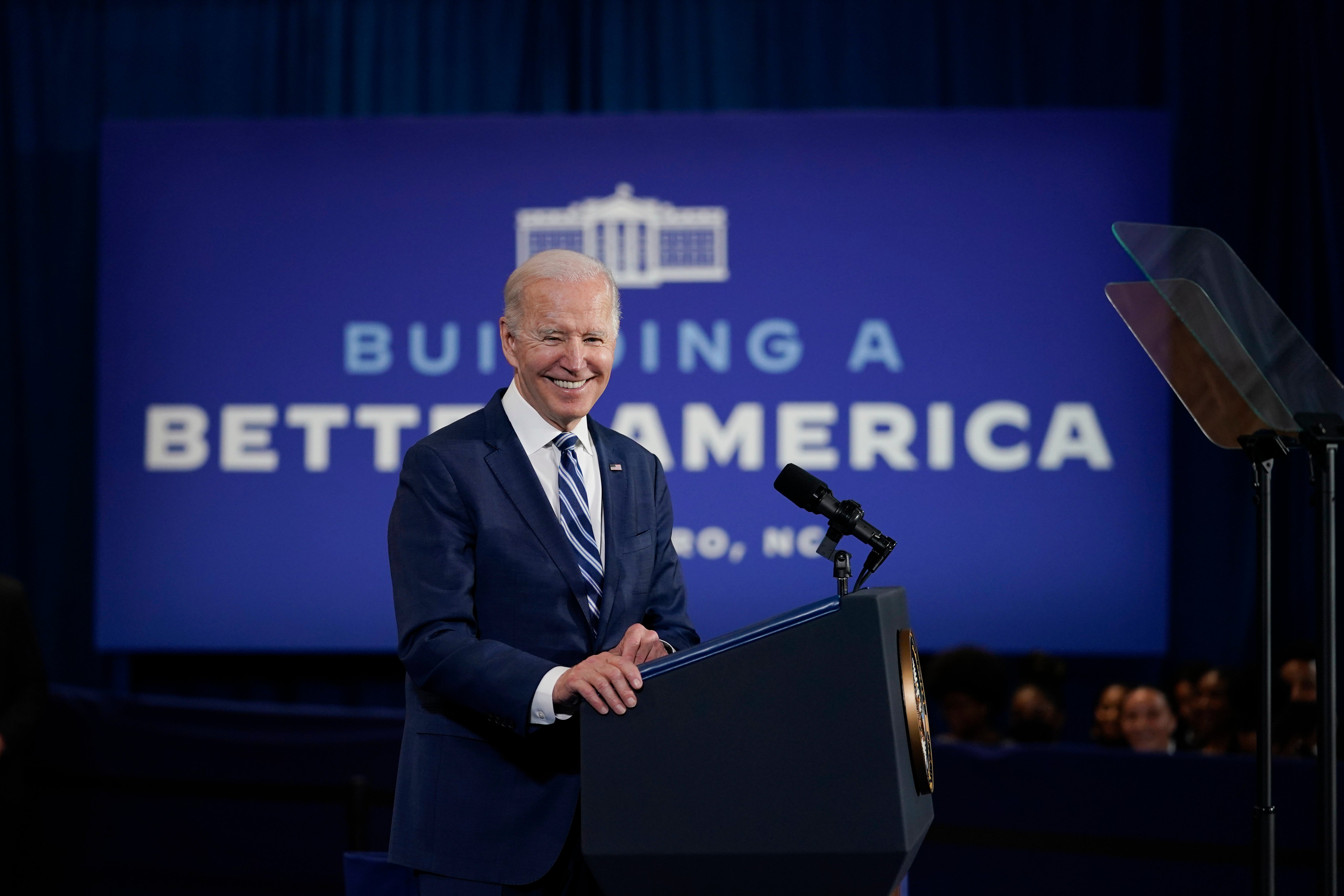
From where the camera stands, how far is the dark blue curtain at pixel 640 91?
5309 mm

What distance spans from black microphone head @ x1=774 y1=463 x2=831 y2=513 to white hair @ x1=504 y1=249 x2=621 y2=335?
332 mm

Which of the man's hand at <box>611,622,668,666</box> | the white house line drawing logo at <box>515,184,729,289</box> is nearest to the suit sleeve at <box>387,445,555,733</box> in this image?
the man's hand at <box>611,622,668,666</box>

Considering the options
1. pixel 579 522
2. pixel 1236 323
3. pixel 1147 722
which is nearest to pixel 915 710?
pixel 579 522

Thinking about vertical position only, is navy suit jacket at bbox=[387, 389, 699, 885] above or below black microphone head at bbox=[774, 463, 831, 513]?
below

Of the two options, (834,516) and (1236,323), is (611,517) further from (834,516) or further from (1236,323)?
(1236,323)

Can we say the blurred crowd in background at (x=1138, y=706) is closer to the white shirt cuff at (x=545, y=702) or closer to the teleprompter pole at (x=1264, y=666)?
the teleprompter pole at (x=1264, y=666)

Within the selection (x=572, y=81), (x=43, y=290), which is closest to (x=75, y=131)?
(x=43, y=290)

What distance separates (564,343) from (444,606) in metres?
0.38

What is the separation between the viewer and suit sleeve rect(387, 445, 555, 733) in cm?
152

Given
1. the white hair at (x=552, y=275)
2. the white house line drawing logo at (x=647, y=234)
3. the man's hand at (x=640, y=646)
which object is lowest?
the man's hand at (x=640, y=646)

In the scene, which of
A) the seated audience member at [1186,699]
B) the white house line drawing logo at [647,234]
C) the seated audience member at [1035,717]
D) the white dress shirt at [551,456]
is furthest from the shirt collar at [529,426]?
the seated audience member at [1186,699]

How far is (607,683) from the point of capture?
1423 millimetres

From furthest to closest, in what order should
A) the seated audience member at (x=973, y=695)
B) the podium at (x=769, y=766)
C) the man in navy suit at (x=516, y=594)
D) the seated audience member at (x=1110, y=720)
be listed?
the seated audience member at (x=1110, y=720) → the seated audience member at (x=973, y=695) → the man in navy suit at (x=516, y=594) → the podium at (x=769, y=766)

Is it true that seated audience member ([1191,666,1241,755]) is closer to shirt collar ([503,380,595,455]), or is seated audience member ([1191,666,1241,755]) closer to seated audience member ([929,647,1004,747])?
Answer: seated audience member ([929,647,1004,747])
